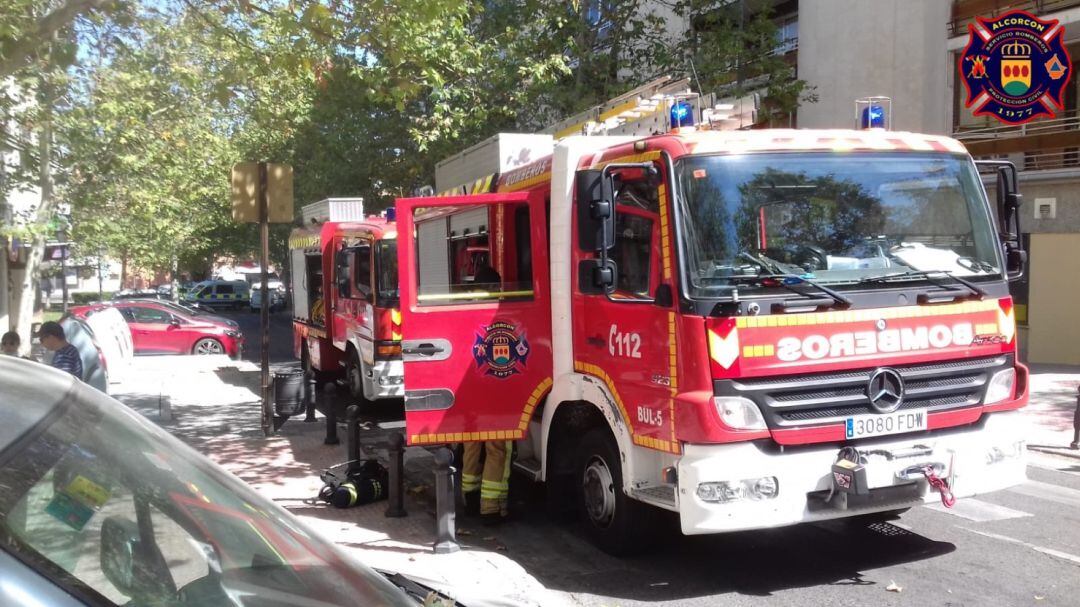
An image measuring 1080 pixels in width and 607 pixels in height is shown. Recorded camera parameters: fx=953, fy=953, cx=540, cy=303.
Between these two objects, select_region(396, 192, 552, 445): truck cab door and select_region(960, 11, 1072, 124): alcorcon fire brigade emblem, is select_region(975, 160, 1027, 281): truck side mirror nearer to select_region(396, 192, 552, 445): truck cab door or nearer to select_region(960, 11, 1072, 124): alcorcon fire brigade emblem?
select_region(396, 192, 552, 445): truck cab door

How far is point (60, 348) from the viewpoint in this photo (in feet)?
25.6

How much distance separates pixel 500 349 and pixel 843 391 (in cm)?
253

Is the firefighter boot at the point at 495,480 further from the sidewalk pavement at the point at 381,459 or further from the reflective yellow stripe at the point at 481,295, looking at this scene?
the reflective yellow stripe at the point at 481,295

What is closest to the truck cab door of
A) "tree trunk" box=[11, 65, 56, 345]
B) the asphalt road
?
the asphalt road

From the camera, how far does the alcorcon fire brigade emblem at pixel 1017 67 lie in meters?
17.1

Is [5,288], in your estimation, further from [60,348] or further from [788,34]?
[788,34]

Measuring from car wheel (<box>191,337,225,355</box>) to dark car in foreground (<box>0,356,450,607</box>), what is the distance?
2135 cm

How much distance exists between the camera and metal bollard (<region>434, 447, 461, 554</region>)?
6438 mm

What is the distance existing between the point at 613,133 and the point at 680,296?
298 centimetres

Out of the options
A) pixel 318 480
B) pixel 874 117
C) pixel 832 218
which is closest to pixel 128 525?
pixel 832 218

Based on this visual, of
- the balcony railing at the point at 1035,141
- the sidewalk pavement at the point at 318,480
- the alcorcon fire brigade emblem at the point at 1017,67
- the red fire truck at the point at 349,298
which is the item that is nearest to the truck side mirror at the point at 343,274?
the red fire truck at the point at 349,298

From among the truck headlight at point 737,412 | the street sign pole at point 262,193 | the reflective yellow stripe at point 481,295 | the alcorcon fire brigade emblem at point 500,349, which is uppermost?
the street sign pole at point 262,193

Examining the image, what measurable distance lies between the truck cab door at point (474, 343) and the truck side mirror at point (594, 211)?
1.20m

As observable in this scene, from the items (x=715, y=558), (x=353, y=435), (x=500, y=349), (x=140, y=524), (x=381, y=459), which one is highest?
(x=140, y=524)
